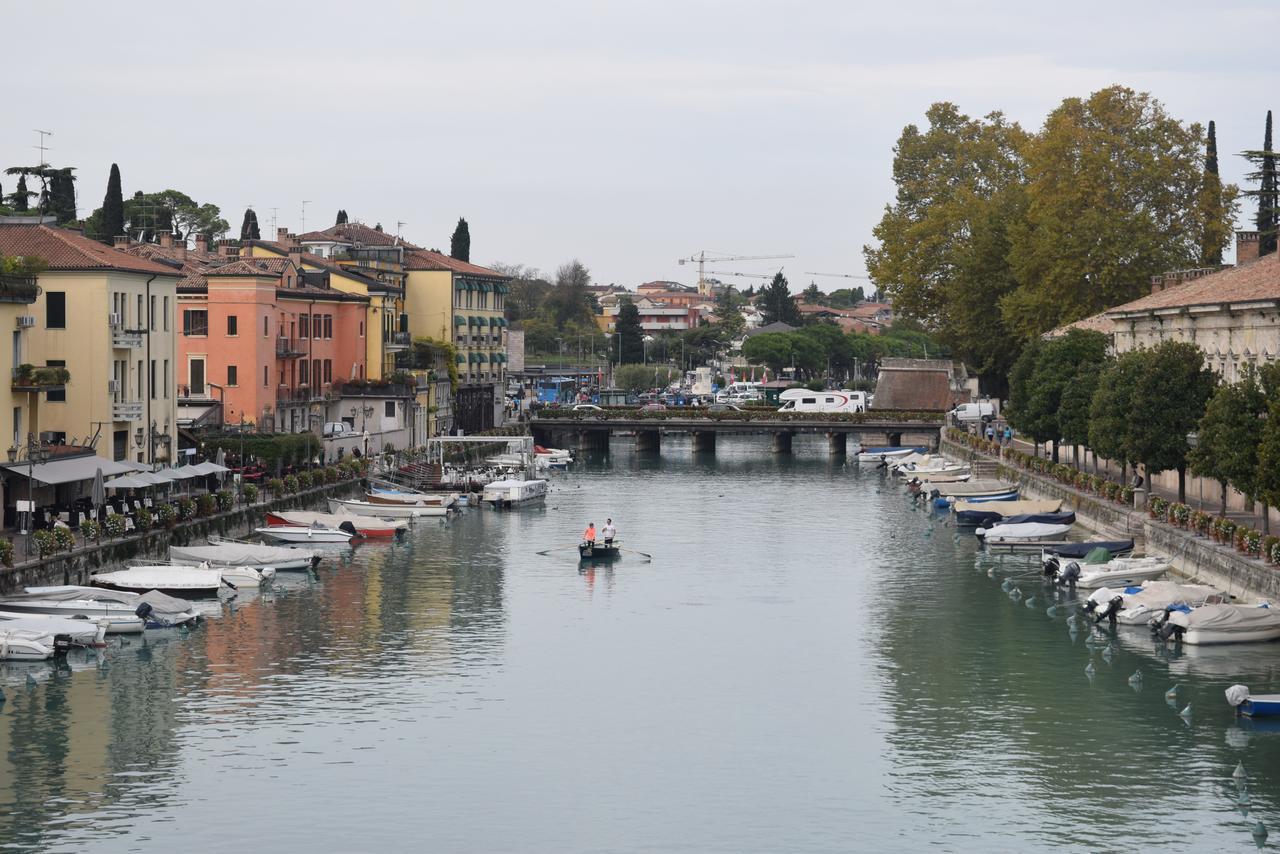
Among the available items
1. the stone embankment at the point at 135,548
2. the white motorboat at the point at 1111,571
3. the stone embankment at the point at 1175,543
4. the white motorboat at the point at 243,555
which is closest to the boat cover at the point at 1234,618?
the stone embankment at the point at 1175,543

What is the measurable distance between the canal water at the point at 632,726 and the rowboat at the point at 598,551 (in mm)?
4017

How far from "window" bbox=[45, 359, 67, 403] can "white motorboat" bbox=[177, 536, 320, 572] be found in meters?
7.31

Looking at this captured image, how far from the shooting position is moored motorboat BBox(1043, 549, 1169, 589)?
59.1 metres

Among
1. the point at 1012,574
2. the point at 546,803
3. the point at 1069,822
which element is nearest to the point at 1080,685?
the point at 1069,822

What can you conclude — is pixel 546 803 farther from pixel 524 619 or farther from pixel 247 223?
pixel 247 223

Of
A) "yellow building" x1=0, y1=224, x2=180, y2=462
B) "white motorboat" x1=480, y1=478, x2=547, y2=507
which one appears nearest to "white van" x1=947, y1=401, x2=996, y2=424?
"white motorboat" x1=480, y1=478, x2=547, y2=507

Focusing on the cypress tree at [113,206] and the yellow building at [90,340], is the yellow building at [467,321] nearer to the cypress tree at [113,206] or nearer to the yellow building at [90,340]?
the cypress tree at [113,206]

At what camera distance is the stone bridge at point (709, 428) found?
5266 inches

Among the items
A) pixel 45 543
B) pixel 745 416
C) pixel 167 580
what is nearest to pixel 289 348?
pixel 167 580

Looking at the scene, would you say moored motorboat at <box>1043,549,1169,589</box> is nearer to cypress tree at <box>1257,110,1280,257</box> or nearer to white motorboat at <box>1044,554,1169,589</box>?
white motorboat at <box>1044,554,1169,589</box>

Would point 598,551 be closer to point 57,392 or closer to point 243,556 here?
point 243,556

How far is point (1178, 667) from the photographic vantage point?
48250 mm

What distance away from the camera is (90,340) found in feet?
222

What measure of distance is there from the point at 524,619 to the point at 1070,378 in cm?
3991
